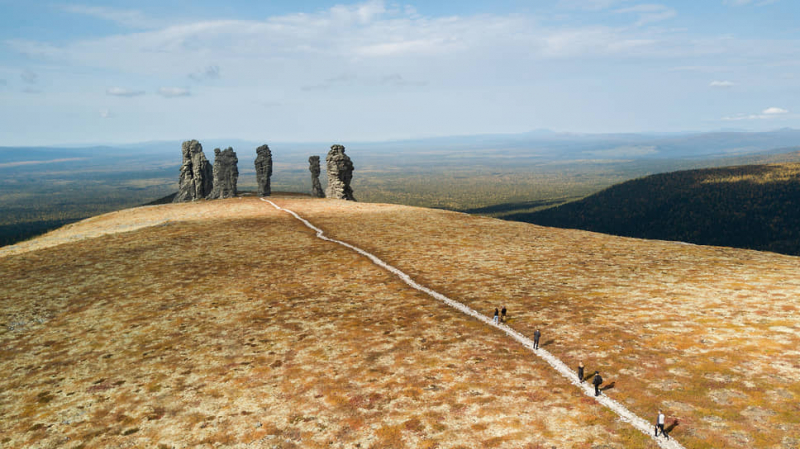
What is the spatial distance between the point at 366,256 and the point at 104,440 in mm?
19884

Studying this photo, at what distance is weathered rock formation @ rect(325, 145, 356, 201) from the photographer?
2980 inches

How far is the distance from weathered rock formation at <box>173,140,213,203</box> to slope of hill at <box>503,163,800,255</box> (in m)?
151

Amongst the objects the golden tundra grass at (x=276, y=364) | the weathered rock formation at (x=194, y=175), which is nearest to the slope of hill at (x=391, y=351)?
the golden tundra grass at (x=276, y=364)

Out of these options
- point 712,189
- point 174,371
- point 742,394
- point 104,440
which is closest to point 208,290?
point 174,371

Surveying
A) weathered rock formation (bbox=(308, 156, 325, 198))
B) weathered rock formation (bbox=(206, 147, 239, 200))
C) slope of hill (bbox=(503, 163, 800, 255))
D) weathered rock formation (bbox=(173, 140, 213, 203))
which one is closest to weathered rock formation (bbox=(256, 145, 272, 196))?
weathered rock formation (bbox=(206, 147, 239, 200))

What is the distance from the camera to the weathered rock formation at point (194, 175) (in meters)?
92.4

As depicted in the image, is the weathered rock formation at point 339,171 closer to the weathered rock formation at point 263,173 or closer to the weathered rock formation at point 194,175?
the weathered rock formation at point 263,173

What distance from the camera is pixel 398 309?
18.7 m

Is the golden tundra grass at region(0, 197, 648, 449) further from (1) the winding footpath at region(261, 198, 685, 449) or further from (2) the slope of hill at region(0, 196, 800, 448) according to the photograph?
(1) the winding footpath at region(261, 198, 685, 449)

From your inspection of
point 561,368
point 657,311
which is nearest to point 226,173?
point 657,311

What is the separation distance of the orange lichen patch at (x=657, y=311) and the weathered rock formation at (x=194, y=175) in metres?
71.0

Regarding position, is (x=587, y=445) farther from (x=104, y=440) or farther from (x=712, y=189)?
Answer: (x=712, y=189)

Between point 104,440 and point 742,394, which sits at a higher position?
point 742,394

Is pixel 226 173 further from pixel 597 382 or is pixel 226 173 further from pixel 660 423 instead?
pixel 660 423
